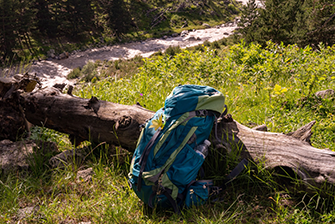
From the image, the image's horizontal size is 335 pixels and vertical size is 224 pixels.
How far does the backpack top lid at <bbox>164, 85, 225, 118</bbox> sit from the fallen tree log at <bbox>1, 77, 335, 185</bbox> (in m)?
0.32

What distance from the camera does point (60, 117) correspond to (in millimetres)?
2926

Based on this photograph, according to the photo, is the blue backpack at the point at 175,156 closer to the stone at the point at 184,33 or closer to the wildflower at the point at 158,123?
the wildflower at the point at 158,123

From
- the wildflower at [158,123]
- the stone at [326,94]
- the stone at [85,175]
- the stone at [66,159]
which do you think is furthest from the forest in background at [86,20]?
the stone at [326,94]

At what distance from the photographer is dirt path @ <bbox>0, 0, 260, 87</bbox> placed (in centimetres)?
1915

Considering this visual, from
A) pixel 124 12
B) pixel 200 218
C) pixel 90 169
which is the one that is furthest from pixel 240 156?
pixel 124 12

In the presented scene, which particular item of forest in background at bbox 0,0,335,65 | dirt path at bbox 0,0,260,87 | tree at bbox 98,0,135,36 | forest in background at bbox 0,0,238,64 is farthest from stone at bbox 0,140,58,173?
tree at bbox 98,0,135,36

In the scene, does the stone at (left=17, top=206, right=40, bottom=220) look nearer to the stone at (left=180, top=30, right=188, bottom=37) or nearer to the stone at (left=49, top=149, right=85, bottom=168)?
the stone at (left=49, top=149, right=85, bottom=168)

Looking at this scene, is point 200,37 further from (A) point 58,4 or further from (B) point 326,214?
(B) point 326,214

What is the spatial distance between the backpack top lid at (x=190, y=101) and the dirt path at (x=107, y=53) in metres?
14.3

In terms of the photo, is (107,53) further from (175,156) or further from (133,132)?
(175,156)

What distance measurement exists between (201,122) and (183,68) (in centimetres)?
396

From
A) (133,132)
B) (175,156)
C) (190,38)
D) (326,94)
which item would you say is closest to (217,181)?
(175,156)

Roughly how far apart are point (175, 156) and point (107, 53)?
2587 centimetres

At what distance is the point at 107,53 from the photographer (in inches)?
1024
